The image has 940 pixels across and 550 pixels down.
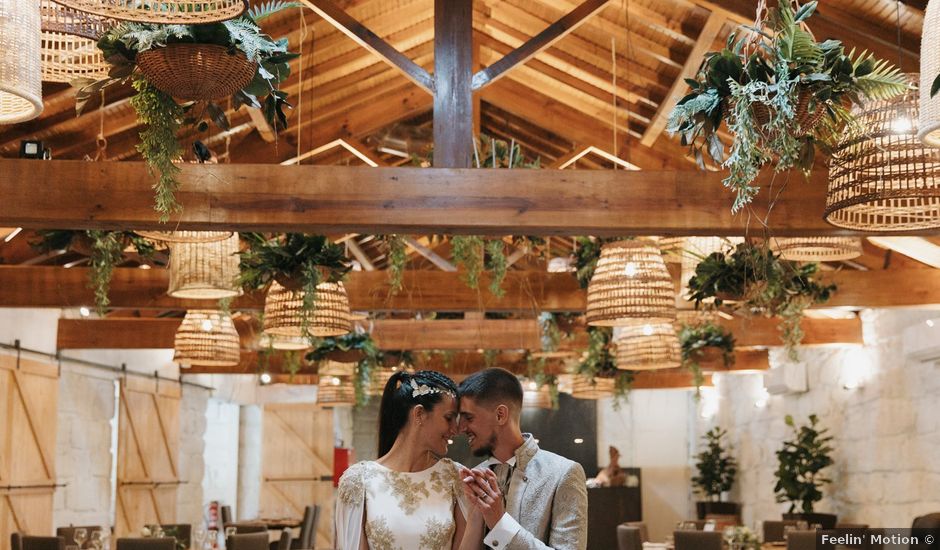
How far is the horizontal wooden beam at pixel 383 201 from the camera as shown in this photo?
5898 millimetres

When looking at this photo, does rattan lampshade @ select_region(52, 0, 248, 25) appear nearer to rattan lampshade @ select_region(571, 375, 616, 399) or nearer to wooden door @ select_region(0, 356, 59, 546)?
wooden door @ select_region(0, 356, 59, 546)

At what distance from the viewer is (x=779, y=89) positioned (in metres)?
4.27

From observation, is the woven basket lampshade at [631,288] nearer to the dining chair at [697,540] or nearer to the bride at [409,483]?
the dining chair at [697,540]

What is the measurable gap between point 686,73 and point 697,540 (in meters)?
3.62

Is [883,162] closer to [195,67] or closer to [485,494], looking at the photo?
[485,494]

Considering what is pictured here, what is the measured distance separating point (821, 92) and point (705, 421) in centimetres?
1618

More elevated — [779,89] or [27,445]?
[779,89]

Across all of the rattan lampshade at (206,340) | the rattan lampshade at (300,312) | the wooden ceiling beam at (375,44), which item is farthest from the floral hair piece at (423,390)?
the rattan lampshade at (206,340)

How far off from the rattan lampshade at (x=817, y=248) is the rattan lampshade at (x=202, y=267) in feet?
10.9

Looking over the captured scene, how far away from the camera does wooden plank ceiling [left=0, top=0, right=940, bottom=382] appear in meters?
8.57

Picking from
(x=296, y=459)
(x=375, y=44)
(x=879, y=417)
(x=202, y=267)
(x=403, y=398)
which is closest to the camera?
(x=403, y=398)

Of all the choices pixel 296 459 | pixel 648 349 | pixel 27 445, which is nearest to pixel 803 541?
pixel 648 349

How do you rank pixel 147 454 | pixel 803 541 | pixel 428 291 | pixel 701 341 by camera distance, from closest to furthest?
pixel 803 541 → pixel 428 291 → pixel 701 341 → pixel 147 454

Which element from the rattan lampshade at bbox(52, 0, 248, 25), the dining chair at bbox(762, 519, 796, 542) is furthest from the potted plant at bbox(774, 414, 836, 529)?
the rattan lampshade at bbox(52, 0, 248, 25)
